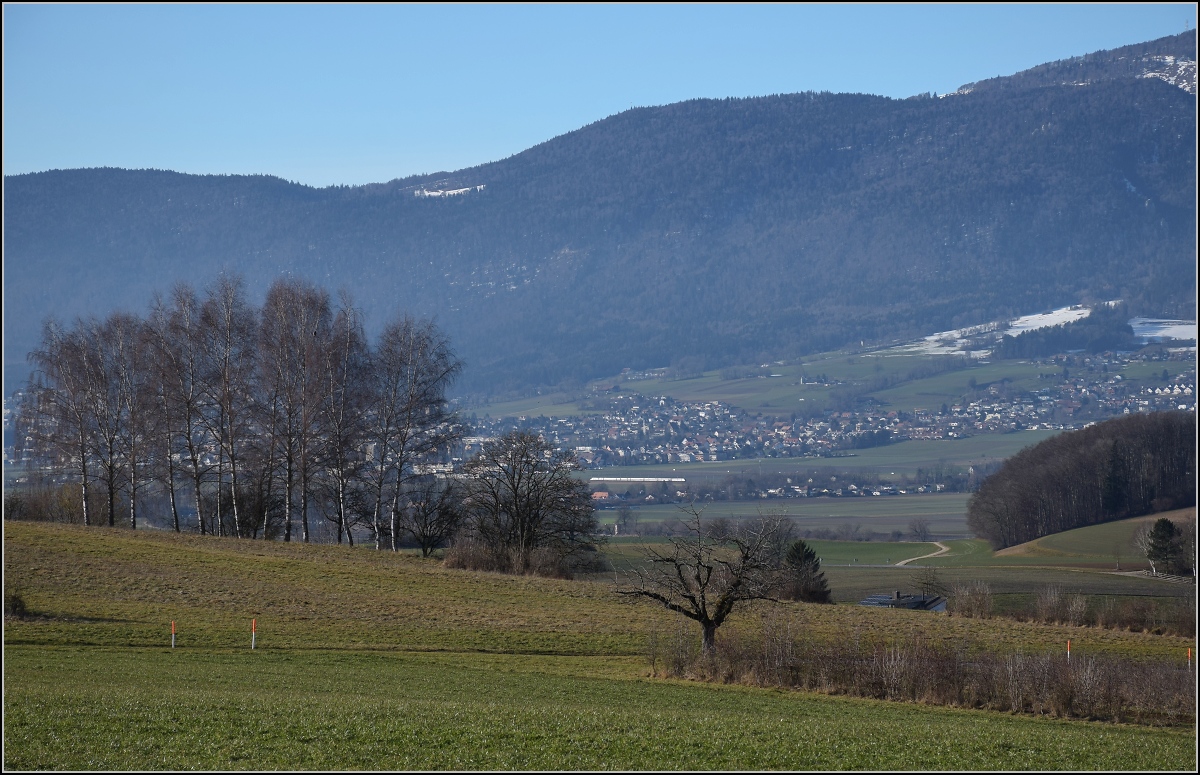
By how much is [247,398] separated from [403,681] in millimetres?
26968

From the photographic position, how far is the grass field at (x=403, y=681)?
44.6 feet

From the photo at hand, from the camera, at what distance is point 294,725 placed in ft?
47.8

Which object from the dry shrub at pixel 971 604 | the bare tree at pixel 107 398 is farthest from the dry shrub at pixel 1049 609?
the bare tree at pixel 107 398

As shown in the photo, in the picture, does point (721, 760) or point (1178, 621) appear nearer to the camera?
point (721, 760)

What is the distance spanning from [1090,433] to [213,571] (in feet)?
245

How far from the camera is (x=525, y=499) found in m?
49.6

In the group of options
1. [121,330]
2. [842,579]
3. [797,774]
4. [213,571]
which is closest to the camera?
[797,774]

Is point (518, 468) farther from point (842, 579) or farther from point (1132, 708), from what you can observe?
point (1132, 708)

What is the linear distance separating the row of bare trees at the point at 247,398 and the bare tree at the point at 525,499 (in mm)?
2850

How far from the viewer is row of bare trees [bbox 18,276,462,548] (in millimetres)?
45438

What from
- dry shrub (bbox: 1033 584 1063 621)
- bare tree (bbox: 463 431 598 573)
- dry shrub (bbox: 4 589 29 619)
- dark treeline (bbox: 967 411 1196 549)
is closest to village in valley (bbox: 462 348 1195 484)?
dark treeline (bbox: 967 411 1196 549)

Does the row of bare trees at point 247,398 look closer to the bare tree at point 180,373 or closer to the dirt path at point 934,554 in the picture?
the bare tree at point 180,373

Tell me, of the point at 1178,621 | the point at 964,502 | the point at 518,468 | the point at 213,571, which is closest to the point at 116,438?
the point at 213,571

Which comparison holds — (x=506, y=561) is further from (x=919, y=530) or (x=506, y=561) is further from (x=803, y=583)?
(x=919, y=530)
